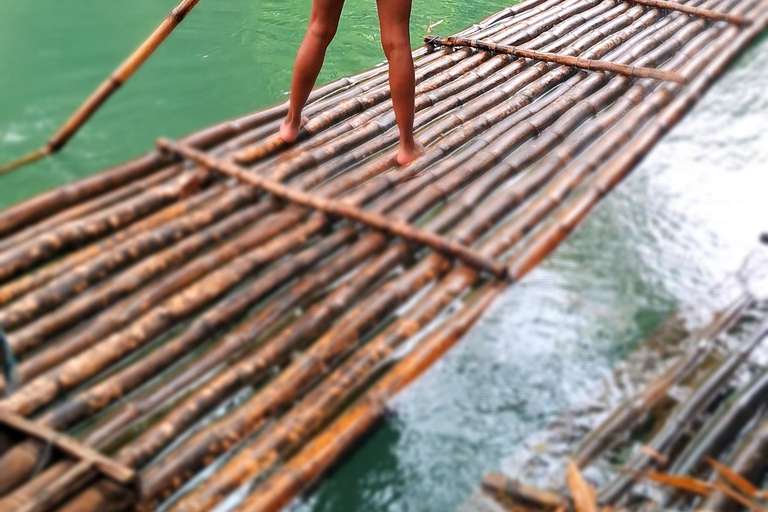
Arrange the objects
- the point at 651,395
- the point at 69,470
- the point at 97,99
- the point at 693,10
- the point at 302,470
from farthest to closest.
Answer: the point at 693,10
the point at 97,99
the point at 651,395
the point at 302,470
the point at 69,470

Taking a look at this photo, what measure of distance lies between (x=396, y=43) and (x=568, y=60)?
1.07m

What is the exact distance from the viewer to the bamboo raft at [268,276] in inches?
53.3

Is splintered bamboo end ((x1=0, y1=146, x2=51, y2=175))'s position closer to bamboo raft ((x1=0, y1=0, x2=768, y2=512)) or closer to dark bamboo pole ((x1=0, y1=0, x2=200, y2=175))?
dark bamboo pole ((x1=0, y1=0, x2=200, y2=175))

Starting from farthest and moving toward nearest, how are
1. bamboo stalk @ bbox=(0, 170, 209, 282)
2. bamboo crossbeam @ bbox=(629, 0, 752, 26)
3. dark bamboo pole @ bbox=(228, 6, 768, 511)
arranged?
bamboo crossbeam @ bbox=(629, 0, 752, 26) → bamboo stalk @ bbox=(0, 170, 209, 282) → dark bamboo pole @ bbox=(228, 6, 768, 511)

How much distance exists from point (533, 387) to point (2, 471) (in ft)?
3.17

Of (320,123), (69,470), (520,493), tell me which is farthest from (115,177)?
(520,493)

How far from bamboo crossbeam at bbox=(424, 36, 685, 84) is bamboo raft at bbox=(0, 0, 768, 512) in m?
0.03

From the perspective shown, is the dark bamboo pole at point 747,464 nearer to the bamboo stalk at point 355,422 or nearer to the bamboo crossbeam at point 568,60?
the bamboo stalk at point 355,422

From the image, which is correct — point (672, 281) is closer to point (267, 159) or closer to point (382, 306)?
point (382, 306)

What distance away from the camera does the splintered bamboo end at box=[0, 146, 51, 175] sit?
2.23 m

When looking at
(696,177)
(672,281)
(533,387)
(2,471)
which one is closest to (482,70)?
(696,177)

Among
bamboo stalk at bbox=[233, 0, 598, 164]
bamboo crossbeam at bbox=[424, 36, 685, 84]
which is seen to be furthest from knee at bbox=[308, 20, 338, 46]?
bamboo crossbeam at bbox=[424, 36, 685, 84]

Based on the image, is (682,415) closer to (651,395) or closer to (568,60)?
(651,395)

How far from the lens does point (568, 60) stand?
2.99 metres
